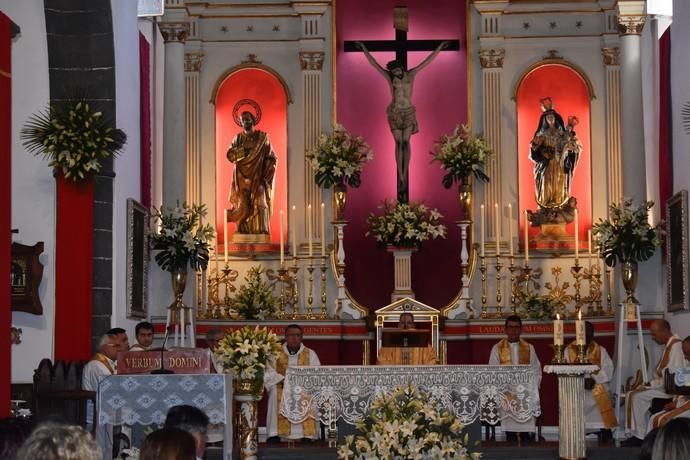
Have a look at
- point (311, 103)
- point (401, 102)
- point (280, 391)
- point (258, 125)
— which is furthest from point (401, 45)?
point (280, 391)

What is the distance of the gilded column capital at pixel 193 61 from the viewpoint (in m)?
17.5

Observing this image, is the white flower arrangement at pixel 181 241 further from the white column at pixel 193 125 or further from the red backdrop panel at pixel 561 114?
the red backdrop panel at pixel 561 114

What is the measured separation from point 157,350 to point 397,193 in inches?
277

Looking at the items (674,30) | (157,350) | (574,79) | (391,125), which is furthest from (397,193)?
(157,350)

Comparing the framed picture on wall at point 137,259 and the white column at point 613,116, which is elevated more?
the white column at point 613,116

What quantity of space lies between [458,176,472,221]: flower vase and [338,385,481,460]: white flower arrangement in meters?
10.0

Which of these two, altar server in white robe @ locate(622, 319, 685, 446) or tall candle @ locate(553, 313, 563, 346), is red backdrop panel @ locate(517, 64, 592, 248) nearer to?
altar server in white robe @ locate(622, 319, 685, 446)

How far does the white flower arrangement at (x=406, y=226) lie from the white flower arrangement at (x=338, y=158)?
67cm

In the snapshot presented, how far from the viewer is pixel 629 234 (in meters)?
15.6

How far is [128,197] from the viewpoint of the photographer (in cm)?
1456

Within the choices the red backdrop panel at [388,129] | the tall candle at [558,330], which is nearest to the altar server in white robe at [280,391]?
the red backdrop panel at [388,129]

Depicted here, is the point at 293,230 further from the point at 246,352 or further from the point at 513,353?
the point at 246,352

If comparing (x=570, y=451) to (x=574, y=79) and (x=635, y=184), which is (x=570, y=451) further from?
(x=574, y=79)

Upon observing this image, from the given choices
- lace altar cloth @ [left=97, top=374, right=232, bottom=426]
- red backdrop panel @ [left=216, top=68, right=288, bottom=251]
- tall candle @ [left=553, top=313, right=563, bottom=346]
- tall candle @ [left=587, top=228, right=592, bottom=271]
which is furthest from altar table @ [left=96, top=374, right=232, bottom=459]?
tall candle @ [left=587, top=228, right=592, bottom=271]
